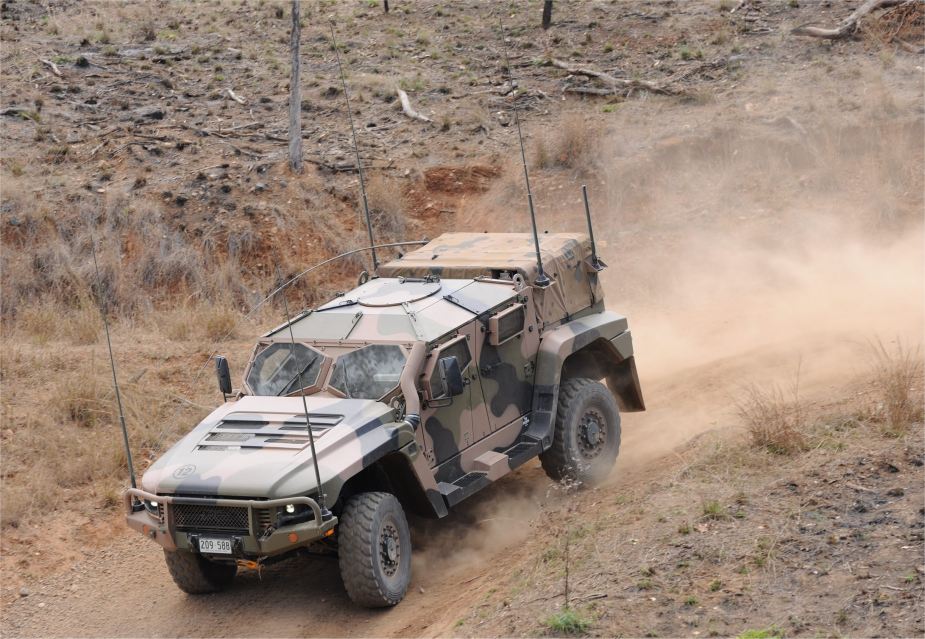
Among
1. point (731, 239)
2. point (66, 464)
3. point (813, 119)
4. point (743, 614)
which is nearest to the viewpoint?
point (743, 614)

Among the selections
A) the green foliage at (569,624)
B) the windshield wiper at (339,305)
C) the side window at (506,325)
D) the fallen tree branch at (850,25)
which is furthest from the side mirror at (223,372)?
the fallen tree branch at (850,25)

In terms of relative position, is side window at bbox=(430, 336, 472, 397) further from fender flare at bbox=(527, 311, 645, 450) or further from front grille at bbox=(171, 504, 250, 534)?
front grille at bbox=(171, 504, 250, 534)

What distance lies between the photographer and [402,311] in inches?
345

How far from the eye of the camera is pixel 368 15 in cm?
2838

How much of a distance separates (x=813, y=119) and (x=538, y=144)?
4752 millimetres

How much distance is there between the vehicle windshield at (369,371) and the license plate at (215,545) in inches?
61.2

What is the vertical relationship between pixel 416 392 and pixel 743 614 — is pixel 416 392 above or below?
above

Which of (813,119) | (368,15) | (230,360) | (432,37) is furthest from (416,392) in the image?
(368,15)

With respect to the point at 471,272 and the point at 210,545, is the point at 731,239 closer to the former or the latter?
the point at 471,272

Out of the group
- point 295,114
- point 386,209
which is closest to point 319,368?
point 386,209

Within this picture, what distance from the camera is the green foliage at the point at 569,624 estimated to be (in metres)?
6.34

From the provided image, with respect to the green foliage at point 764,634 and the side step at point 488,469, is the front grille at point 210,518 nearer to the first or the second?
the side step at point 488,469

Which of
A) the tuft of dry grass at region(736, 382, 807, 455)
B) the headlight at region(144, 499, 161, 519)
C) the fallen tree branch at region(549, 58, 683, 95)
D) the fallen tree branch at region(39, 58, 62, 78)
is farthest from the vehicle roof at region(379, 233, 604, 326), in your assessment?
the fallen tree branch at region(39, 58, 62, 78)

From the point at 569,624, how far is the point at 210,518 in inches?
100
